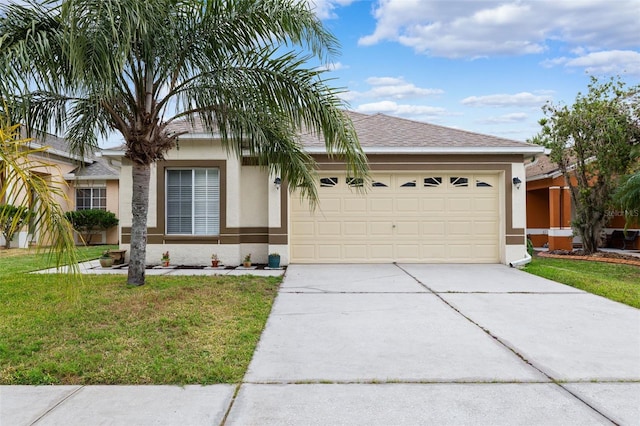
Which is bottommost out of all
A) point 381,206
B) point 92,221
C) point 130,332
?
point 130,332

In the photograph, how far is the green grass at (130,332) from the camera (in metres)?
3.88

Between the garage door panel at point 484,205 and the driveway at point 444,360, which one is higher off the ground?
the garage door panel at point 484,205

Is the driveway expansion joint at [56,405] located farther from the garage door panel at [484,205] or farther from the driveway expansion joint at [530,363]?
the garage door panel at [484,205]

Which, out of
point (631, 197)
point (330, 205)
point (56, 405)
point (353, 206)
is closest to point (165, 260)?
point (330, 205)

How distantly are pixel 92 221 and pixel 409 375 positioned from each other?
54.5ft

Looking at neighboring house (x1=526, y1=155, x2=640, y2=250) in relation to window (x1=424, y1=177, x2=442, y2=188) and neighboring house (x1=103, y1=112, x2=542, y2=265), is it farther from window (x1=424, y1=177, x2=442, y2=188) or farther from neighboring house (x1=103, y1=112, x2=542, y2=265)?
window (x1=424, y1=177, x2=442, y2=188)

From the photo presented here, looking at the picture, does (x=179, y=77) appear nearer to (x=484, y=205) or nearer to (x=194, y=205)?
(x=194, y=205)

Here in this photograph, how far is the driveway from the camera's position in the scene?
10.6 feet

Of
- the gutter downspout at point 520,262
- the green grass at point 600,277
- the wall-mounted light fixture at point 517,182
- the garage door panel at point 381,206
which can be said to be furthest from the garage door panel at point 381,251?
the wall-mounted light fixture at point 517,182

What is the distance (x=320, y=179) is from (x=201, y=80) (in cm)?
529

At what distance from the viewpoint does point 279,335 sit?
513cm

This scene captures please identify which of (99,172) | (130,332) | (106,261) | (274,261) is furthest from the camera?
(99,172)

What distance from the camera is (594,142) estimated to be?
13.4 metres

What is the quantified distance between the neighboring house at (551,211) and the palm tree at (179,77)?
10256 millimetres
